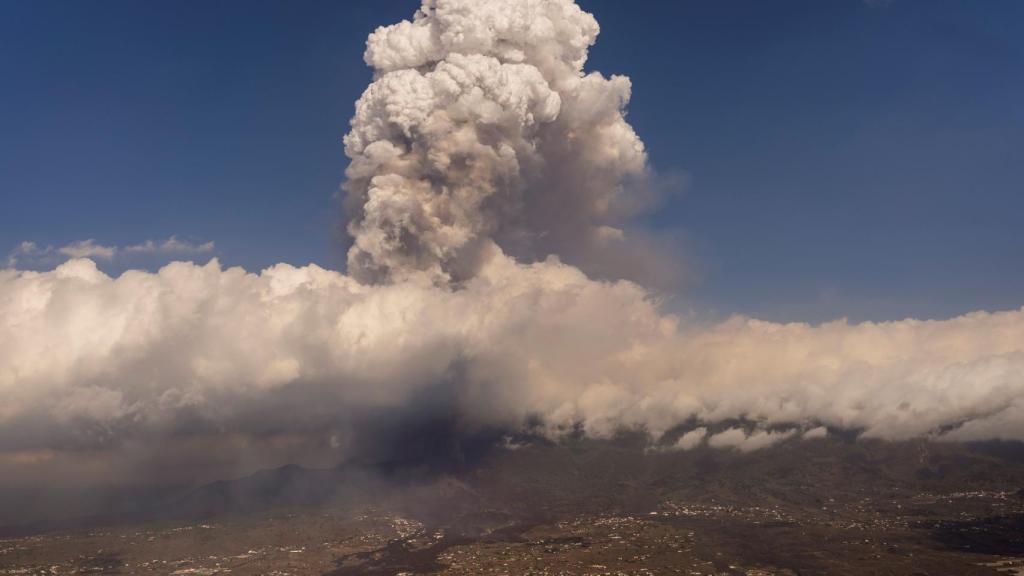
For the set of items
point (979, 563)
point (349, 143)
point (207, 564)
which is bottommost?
point (979, 563)

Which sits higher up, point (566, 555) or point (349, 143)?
point (349, 143)

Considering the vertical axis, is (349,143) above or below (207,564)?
above

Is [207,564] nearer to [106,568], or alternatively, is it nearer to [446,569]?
[106,568]

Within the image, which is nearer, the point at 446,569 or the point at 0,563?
the point at 446,569

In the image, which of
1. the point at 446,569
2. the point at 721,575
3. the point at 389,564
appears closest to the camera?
the point at 721,575

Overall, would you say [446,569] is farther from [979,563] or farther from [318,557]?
[979,563]

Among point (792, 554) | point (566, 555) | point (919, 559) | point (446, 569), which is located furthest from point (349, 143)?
point (919, 559)

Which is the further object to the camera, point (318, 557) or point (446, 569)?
point (318, 557)

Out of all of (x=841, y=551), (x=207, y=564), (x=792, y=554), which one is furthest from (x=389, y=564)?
(x=841, y=551)

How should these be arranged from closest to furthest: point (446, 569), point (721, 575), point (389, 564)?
point (721, 575), point (446, 569), point (389, 564)
